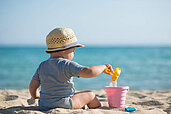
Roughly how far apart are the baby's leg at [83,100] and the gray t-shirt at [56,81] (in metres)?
0.08

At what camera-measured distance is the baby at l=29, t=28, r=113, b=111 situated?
2473 mm

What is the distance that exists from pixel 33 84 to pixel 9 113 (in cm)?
44

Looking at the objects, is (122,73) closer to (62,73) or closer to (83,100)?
(83,100)

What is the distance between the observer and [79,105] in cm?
262

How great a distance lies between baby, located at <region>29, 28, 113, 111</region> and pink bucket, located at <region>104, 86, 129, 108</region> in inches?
9.1

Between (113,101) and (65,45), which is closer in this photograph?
(65,45)

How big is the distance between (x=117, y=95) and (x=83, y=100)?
16.6 inches

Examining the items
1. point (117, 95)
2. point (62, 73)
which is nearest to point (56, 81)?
point (62, 73)

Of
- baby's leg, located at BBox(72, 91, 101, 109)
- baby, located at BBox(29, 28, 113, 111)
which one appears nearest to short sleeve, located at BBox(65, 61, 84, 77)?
baby, located at BBox(29, 28, 113, 111)

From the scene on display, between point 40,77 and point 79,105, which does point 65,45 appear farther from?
point 79,105

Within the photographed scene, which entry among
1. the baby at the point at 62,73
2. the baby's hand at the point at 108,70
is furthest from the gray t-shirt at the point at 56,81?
the baby's hand at the point at 108,70

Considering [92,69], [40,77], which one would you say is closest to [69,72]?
[92,69]

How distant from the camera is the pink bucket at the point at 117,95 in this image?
273 centimetres

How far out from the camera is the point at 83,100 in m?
2.65
